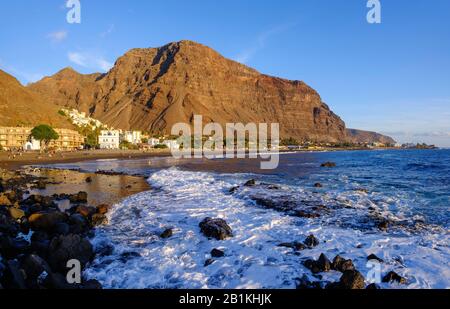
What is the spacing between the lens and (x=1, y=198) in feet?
61.3

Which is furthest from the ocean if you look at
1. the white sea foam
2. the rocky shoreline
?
the rocky shoreline

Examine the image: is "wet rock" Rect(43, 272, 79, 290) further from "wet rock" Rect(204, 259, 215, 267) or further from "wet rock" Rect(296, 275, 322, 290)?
"wet rock" Rect(296, 275, 322, 290)

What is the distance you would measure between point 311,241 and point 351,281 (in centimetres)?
340

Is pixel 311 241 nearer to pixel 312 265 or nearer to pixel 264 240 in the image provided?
pixel 264 240

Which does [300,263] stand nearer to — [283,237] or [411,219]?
[283,237]

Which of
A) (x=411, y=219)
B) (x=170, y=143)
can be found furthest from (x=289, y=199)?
(x=170, y=143)

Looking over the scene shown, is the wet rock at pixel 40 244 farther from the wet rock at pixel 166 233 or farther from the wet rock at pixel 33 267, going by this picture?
the wet rock at pixel 166 233

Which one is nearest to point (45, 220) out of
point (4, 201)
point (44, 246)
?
point (44, 246)

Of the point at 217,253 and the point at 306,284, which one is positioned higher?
the point at 217,253

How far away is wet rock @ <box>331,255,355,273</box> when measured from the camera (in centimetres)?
930

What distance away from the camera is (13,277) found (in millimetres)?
7391

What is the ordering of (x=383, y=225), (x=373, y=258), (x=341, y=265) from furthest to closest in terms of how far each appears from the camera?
1. (x=383, y=225)
2. (x=373, y=258)
3. (x=341, y=265)

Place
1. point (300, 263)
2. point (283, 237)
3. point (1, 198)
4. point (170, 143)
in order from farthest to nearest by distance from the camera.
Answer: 1. point (170, 143)
2. point (1, 198)
3. point (283, 237)
4. point (300, 263)
